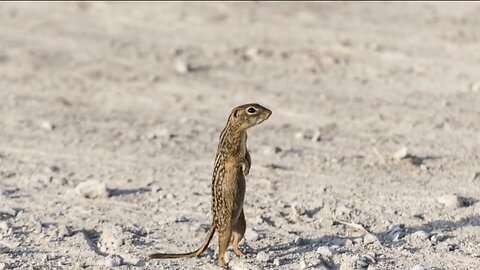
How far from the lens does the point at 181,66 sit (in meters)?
10.8

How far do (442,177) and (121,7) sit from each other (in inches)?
228

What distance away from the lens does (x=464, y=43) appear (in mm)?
11008

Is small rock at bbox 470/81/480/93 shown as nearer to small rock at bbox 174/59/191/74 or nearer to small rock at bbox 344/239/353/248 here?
small rock at bbox 174/59/191/74

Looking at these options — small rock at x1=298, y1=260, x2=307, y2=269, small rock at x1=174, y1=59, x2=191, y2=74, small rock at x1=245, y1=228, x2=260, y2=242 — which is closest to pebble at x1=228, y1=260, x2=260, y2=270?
small rock at x1=298, y1=260, x2=307, y2=269

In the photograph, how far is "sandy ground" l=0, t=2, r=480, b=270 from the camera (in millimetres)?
6688

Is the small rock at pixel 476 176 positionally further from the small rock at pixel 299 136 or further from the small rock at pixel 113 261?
the small rock at pixel 113 261

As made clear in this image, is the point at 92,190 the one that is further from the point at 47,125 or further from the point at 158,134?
the point at 47,125

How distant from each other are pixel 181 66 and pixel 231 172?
474 centimetres

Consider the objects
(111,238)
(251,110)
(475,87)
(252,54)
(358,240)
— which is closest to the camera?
(251,110)

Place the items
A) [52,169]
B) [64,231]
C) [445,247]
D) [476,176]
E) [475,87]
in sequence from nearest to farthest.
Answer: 1. [445,247]
2. [64,231]
3. [476,176]
4. [52,169]
5. [475,87]

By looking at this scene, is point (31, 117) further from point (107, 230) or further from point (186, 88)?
point (107, 230)

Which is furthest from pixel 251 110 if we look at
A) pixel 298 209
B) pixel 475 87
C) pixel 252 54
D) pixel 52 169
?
pixel 252 54

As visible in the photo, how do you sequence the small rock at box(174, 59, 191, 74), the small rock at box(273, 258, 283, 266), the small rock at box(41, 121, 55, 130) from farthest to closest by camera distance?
the small rock at box(174, 59, 191, 74) → the small rock at box(41, 121, 55, 130) → the small rock at box(273, 258, 283, 266)

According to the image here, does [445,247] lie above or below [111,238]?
above
